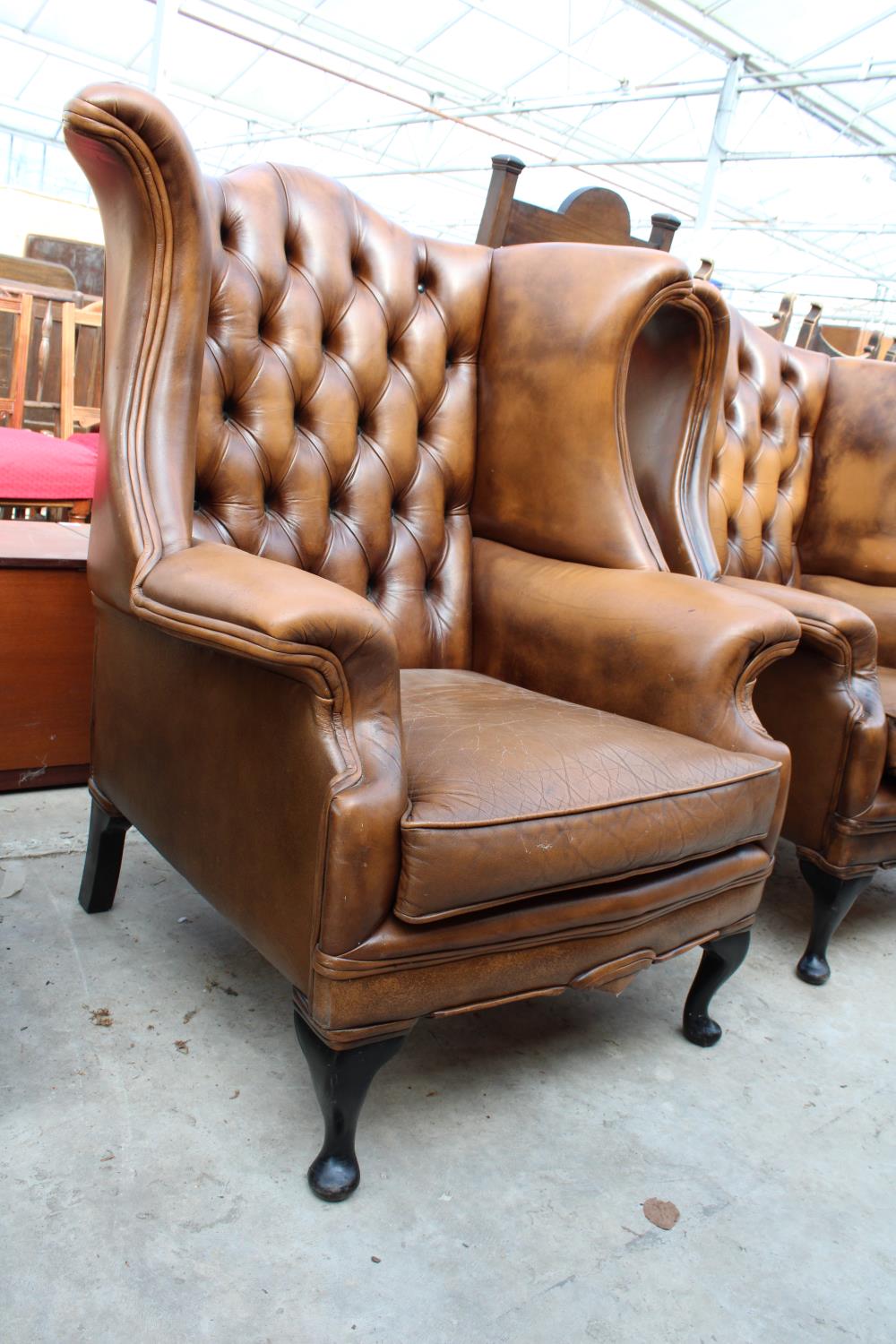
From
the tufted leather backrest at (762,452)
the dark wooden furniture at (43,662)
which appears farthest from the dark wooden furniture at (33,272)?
the tufted leather backrest at (762,452)

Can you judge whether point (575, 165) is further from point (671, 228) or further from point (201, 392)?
point (201, 392)

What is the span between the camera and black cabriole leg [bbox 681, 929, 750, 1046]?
1481 mm

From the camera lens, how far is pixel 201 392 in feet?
4.88

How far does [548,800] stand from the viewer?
112 centimetres

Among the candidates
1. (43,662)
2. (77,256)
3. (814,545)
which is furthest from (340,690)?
(77,256)

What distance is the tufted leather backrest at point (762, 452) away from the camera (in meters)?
2.32

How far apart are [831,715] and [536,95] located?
30.3 ft

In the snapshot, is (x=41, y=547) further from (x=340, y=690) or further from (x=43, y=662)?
(x=340, y=690)

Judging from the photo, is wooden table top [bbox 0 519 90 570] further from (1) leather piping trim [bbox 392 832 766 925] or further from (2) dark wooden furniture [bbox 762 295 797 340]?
(2) dark wooden furniture [bbox 762 295 797 340]

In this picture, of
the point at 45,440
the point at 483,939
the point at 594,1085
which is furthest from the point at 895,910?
the point at 45,440

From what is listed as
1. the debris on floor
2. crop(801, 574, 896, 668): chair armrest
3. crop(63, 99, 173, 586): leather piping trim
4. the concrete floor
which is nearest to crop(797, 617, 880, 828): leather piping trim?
the concrete floor

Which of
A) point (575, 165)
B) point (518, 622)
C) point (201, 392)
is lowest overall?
point (518, 622)

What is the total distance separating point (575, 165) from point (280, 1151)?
1053 centimetres

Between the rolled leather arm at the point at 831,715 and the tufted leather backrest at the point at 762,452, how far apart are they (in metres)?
0.55
